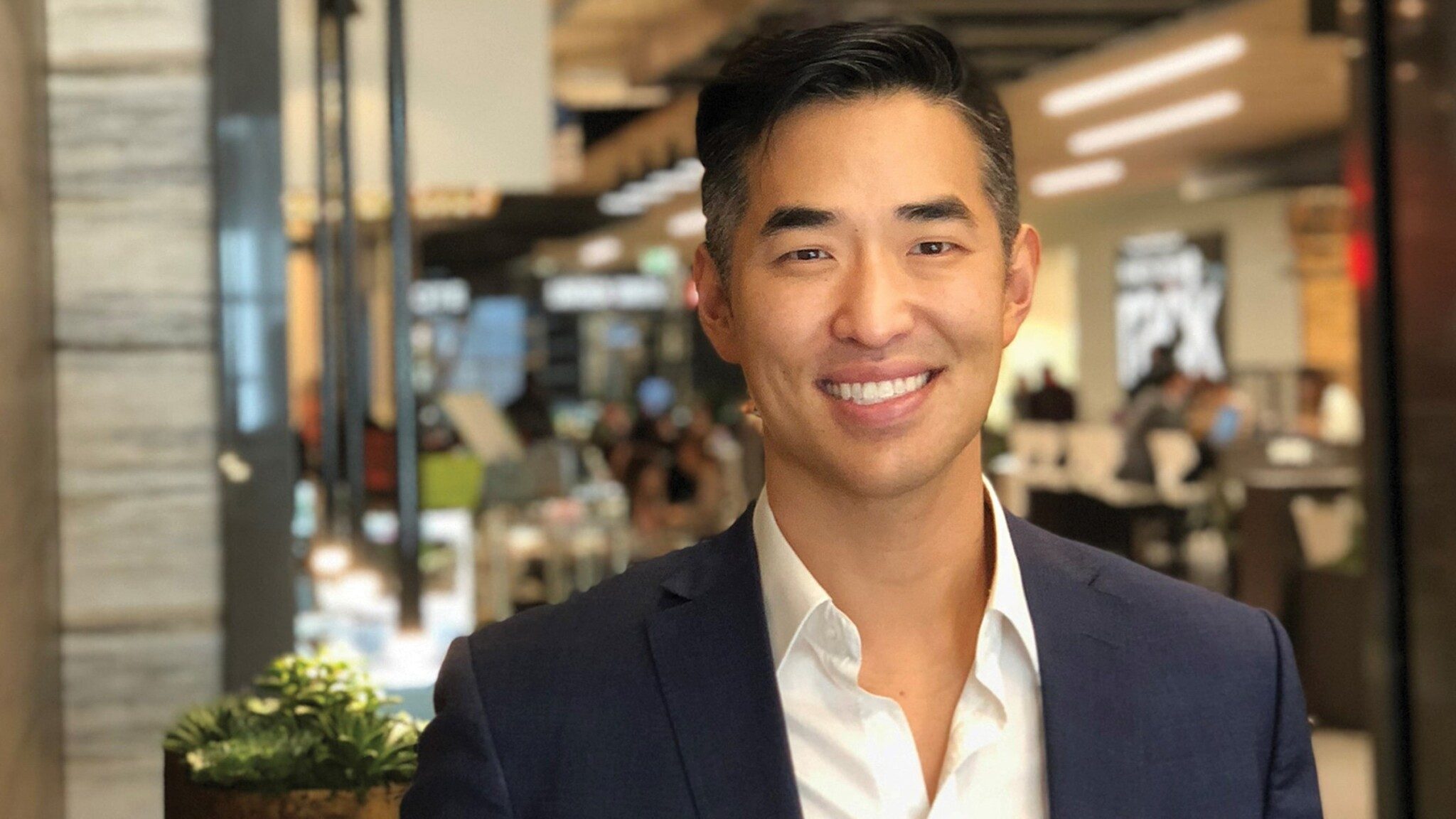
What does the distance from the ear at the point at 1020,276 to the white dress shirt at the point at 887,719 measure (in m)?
0.22

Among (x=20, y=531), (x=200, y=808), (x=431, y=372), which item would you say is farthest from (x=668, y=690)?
(x=431, y=372)

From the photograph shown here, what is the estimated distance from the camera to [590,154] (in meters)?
18.0

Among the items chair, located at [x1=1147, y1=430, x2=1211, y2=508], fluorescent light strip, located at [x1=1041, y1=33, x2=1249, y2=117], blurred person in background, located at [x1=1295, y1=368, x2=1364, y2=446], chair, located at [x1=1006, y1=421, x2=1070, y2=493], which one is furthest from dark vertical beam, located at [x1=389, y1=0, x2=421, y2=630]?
chair, located at [x1=1006, y1=421, x2=1070, y2=493]

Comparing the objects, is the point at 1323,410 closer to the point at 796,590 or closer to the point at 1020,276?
the point at 1020,276

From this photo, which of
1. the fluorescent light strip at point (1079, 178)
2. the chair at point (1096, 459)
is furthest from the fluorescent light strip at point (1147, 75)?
the fluorescent light strip at point (1079, 178)

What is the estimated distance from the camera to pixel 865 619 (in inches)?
56.4

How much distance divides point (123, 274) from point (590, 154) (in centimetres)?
1579

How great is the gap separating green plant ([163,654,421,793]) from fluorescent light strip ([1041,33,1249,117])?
8.94 metres

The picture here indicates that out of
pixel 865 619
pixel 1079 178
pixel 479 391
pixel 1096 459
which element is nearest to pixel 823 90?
pixel 865 619

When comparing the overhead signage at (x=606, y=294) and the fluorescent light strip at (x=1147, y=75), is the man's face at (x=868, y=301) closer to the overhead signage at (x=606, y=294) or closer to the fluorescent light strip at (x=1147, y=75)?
the fluorescent light strip at (x=1147, y=75)

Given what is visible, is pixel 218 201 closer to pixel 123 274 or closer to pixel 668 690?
pixel 123 274

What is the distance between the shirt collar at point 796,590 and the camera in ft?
4.64

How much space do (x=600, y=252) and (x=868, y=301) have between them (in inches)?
1144

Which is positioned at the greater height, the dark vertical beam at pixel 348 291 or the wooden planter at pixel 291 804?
the dark vertical beam at pixel 348 291
